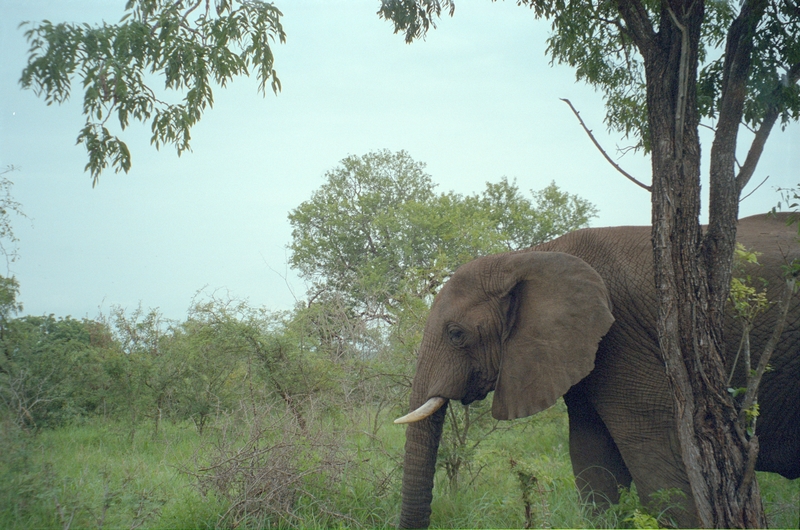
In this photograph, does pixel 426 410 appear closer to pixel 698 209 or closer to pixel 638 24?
pixel 698 209

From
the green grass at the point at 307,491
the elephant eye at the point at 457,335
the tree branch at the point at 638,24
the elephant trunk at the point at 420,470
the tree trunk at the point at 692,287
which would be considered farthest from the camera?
the elephant eye at the point at 457,335

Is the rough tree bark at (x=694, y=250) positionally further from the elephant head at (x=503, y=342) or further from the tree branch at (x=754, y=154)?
the elephant head at (x=503, y=342)

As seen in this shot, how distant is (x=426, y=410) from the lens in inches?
214

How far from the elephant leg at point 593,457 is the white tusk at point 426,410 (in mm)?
1272

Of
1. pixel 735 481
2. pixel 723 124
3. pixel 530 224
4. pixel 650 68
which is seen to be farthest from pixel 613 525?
pixel 530 224

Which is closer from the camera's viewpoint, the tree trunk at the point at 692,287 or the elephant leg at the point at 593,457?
the tree trunk at the point at 692,287

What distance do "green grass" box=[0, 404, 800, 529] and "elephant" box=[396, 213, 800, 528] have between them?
1.60 ft

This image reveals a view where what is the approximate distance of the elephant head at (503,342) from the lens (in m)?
5.24

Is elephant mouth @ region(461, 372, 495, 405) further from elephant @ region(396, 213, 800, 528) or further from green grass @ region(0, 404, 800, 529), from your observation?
green grass @ region(0, 404, 800, 529)

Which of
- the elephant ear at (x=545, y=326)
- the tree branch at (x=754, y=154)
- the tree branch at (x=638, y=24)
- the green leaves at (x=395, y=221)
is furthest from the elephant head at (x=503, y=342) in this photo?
the green leaves at (x=395, y=221)

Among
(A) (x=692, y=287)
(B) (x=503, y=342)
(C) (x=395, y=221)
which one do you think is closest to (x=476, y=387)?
(B) (x=503, y=342)

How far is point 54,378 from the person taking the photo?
7578 millimetres

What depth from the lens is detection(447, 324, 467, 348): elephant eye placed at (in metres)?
5.63

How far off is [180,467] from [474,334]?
2.86 metres
